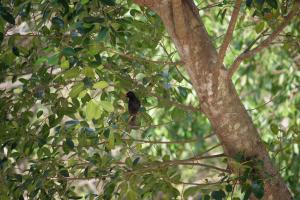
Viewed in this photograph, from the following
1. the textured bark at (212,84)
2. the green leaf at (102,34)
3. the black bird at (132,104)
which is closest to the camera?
the green leaf at (102,34)

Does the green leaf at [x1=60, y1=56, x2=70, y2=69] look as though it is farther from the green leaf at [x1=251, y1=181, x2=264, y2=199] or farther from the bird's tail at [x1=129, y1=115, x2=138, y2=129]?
the green leaf at [x1=251, y1=181, x2=264, y2=199]

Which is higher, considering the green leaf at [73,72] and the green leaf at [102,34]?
the green leaf at [102,34]

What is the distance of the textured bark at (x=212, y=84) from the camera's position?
194 cm

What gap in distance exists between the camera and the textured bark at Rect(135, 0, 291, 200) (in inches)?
76.5

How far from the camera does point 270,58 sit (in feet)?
16.4

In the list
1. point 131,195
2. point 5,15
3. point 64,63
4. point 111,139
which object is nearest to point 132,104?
point 111,139

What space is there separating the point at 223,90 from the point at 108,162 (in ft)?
1.62

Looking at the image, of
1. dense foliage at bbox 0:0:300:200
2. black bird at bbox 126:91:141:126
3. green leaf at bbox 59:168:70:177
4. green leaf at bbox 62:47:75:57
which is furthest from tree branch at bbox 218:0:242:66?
green leaf at bbox 59:168:70:177

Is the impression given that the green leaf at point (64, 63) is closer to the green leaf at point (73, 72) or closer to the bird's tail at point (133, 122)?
the green leaf at point (73, 72)

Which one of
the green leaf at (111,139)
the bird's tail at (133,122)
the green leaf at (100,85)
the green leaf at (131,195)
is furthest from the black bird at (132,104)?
the green leaf at (100,85)

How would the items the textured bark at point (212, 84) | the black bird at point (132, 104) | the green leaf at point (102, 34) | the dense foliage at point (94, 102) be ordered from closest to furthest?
the green leaf at point (102, 34)
the dense foliage at point (94, 102)
the textured bark at point (212, 84)
the black bird at point (132, 104)

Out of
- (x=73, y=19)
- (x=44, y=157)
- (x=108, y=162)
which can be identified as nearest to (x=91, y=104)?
(x=73, y=19)

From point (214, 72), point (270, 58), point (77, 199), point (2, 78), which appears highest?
point (270, 58)

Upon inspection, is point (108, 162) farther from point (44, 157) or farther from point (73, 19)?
point (73, 19)
